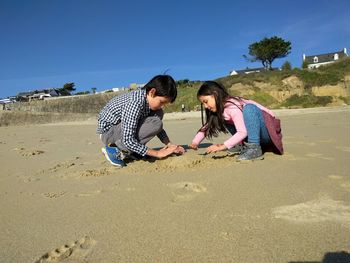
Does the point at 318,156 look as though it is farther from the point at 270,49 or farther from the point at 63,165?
the point at 270,49

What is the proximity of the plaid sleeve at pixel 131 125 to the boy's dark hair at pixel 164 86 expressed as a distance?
207 millimetres

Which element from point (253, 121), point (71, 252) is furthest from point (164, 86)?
point (71, 252)

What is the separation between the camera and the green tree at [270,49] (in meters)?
43.9

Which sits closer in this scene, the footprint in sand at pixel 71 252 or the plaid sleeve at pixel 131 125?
the footprint in sand at pixel 71 252

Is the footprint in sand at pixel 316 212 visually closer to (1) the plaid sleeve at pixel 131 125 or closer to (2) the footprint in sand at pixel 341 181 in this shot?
(2) the footprint in sand at pixel 341 181

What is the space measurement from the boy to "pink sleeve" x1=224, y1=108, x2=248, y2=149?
0.46 metres

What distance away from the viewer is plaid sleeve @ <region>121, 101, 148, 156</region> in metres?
2.92

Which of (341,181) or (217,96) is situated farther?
(217,96)

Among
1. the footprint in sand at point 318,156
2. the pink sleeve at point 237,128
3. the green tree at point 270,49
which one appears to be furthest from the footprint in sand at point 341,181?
the green tree at point 270,49

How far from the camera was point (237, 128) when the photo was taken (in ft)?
10.5

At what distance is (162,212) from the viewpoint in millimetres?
1893

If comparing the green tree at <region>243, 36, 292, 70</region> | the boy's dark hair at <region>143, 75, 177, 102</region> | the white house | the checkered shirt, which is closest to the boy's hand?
the checkered shirt

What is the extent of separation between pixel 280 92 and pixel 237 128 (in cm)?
1989

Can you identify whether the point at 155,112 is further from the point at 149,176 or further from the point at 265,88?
the point at 265,88
